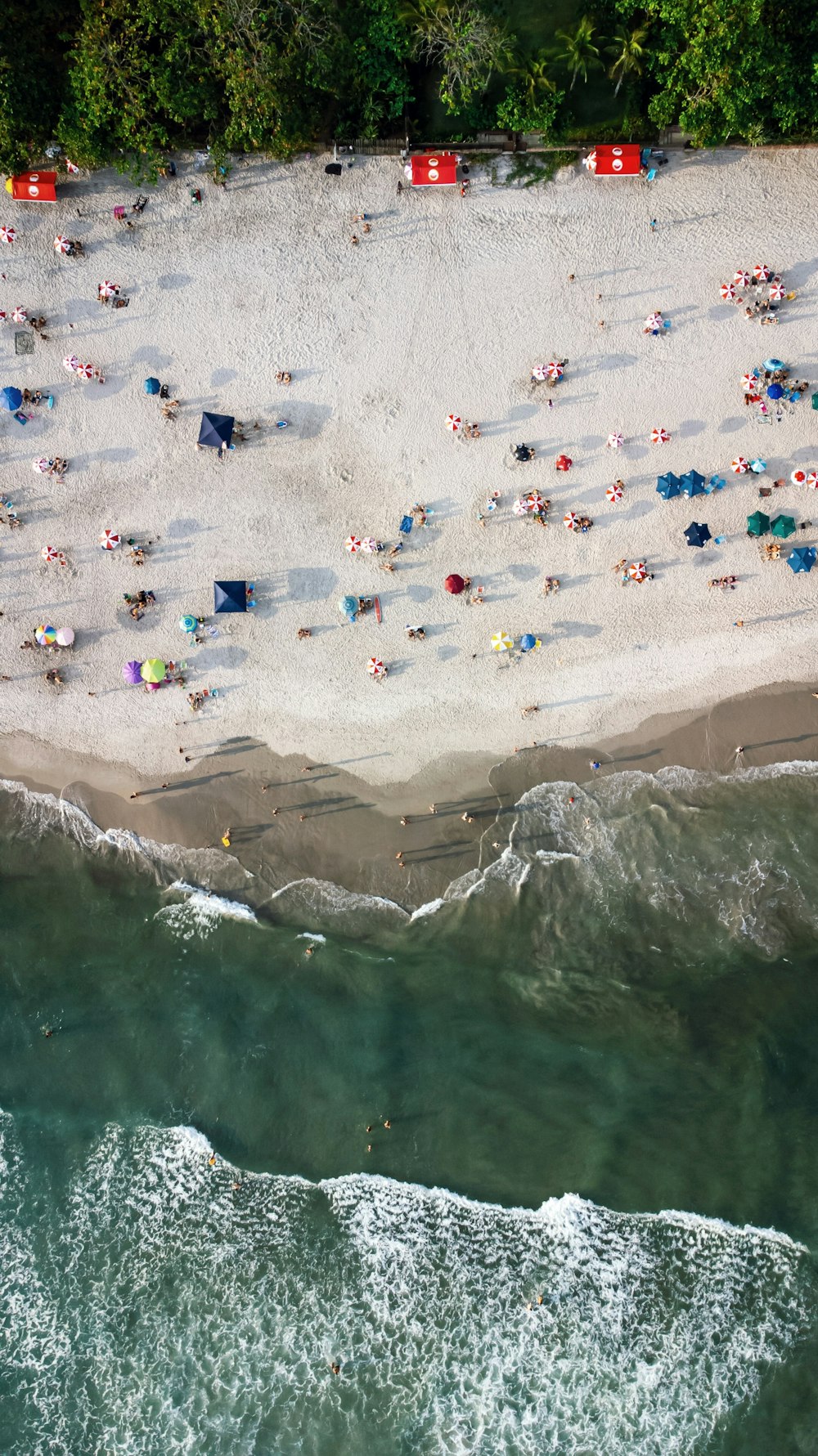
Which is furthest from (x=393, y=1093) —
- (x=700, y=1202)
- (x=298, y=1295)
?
(x=700, y=1202)

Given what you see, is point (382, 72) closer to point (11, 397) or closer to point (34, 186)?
point (34, 186)

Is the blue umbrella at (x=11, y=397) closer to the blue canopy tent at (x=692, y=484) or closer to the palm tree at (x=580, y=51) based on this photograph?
the palm tree at (x=580, y=51)

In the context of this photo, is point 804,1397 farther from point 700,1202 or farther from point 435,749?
point 435,749

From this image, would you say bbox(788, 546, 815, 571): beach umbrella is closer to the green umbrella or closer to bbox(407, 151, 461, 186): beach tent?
the green umbrella

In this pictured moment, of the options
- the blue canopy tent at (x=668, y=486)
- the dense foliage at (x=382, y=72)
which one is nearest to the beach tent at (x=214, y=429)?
the dense foliage at (x=382, y=72)

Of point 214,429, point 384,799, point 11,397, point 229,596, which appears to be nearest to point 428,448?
point 214,429

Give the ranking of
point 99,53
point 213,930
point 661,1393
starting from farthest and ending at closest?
point 213,930
point 661,1393
point 99,53
